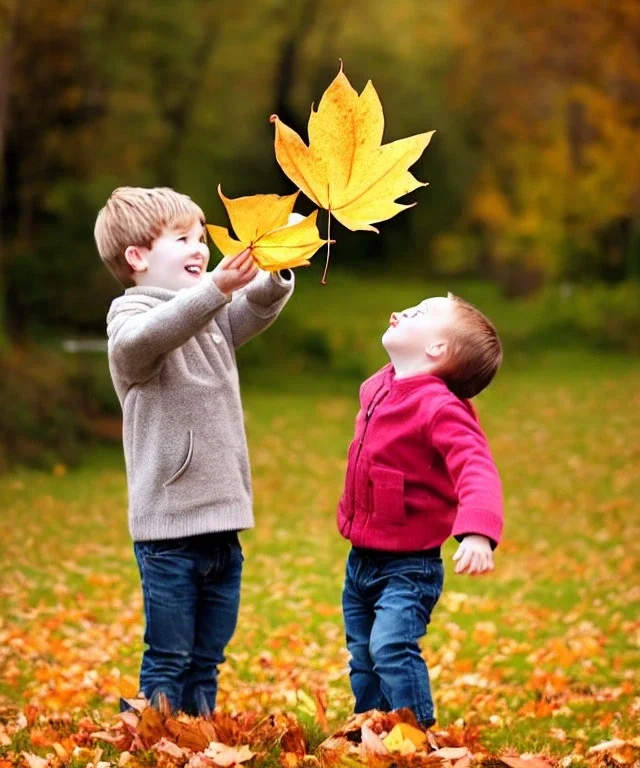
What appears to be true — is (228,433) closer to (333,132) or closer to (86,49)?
(333,132)

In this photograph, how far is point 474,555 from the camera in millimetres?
3041

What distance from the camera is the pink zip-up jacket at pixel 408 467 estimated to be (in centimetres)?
336

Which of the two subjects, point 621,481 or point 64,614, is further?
point 621,481

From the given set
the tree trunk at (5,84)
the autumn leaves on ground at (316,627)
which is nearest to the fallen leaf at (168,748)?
the autumn leaves on ground at (316,627)

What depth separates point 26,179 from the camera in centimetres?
1755

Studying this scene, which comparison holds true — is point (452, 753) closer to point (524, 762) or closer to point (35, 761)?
point (524, 762)

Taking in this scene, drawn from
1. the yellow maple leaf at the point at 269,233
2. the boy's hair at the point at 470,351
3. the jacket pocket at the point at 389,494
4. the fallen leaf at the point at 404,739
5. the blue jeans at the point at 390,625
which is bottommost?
the fallen leaf at the point at 404,739

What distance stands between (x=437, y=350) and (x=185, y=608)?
1.09 metres

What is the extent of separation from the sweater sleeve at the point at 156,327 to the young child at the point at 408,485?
1.78 feet

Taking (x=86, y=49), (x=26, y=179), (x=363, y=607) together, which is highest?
(x=86, y=49)

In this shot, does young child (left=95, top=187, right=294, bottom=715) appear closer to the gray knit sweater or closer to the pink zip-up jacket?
the gray knit sweater

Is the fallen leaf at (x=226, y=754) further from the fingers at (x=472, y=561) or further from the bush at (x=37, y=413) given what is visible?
the bush at (x=37, y=413)

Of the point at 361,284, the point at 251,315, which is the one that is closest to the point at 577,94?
the point at 361,284

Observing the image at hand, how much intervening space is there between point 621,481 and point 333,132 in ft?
31.2
